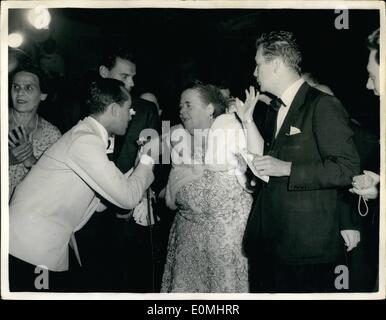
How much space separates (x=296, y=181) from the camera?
2.21 m

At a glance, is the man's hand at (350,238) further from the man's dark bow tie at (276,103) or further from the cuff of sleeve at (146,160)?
the cuff of sleeve at (146,160)

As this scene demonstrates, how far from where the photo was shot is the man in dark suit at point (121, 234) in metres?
2.42

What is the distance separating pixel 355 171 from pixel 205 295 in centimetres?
102

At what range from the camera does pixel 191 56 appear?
2.39 metres

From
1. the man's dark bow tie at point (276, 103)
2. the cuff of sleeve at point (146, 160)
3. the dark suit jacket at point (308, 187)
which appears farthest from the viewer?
the cuff of sleeve at point (146, 160)

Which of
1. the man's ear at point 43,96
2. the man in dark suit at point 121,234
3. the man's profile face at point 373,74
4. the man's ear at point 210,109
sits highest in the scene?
the man's profile face at point 373,74

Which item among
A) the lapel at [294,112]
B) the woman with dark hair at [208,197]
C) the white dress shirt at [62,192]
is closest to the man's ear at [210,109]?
the woman with dark hair at [208,197]

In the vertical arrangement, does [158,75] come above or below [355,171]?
above

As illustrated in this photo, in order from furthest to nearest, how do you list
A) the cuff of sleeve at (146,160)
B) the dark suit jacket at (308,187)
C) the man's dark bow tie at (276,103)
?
the cuff of sleeve at (146,160), the man's dark bow tie at (276,103), the dark suit jacket at (308,187)

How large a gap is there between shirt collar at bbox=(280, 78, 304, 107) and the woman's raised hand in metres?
0.15

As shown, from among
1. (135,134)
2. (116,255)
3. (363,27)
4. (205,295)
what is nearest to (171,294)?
(205,295)

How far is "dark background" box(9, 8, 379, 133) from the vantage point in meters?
2.35

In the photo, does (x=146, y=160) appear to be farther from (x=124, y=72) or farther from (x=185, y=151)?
(x=124, y=72)

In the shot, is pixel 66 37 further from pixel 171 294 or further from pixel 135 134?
pixel 171 294
